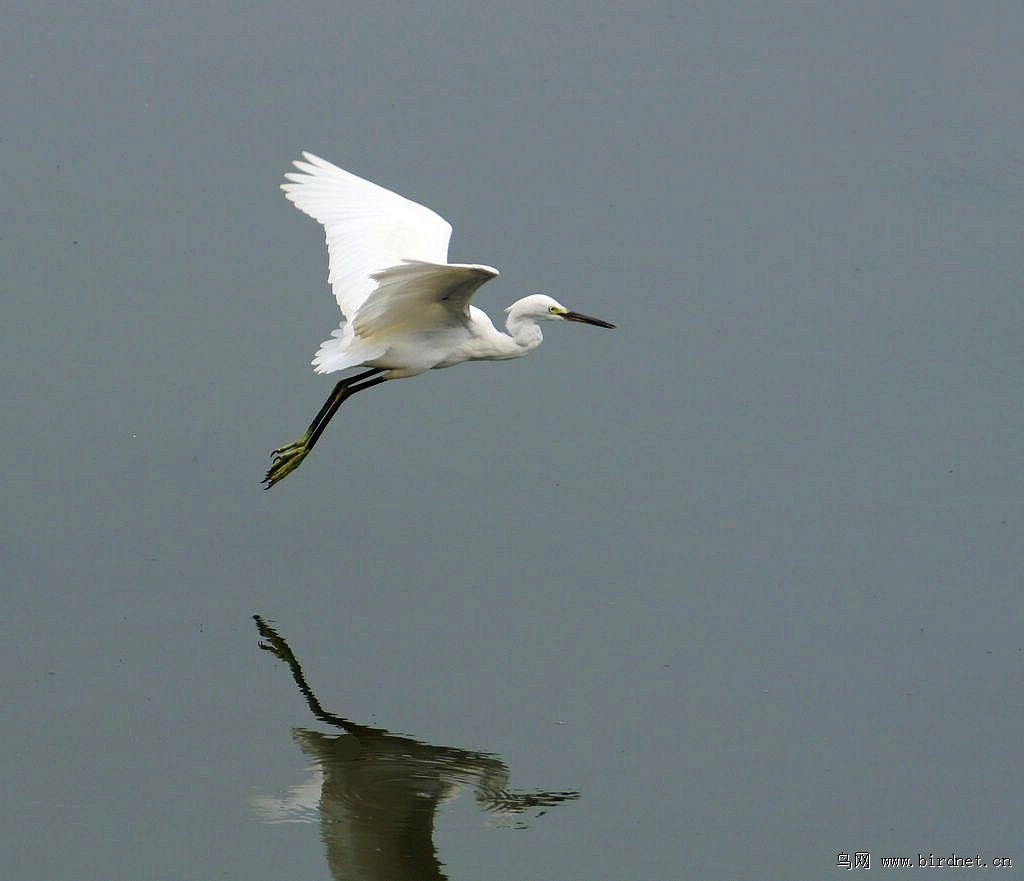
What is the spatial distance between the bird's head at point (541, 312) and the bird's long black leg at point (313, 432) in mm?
583

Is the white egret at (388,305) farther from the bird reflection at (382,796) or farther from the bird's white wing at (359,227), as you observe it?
the bird reflection at (382,796)

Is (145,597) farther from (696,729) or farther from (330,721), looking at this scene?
(696,729)

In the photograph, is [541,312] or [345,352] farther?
[541,312]

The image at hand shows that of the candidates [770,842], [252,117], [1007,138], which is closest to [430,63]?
[252,117]

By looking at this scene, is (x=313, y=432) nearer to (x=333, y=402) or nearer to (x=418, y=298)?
(x=333, y=402)

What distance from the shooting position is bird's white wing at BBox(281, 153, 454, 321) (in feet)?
22.5

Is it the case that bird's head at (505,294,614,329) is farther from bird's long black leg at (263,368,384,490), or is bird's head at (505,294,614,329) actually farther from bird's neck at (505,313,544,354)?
bird's long black leg at (263,368,384,490)

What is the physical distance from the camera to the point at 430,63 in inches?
396

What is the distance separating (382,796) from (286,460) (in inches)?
77.8

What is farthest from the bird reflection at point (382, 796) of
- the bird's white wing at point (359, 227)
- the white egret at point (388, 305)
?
the bird's white wing at point (359, 227)

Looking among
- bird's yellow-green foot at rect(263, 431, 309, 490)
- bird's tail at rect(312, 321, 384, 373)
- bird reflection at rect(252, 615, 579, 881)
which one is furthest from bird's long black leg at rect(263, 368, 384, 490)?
bird reflection at rect(252, 615, 579, 881)

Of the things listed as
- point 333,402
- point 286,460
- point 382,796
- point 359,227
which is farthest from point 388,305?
point 382,796

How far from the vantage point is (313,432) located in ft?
22.2

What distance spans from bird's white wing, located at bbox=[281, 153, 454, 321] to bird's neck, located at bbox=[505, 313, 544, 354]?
0.37 metres
